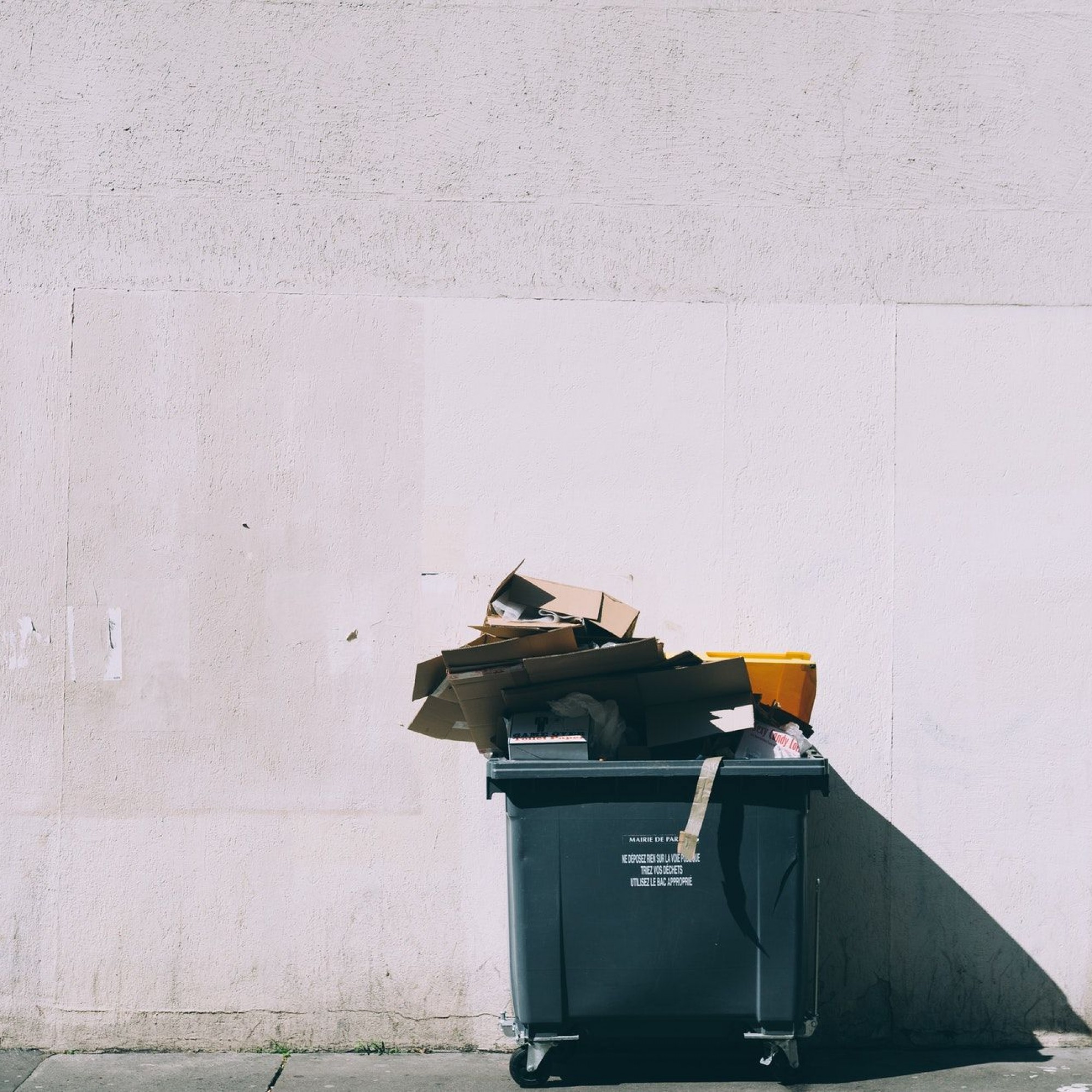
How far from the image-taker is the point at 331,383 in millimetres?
4500

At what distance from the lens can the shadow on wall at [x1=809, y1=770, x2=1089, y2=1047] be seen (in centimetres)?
448

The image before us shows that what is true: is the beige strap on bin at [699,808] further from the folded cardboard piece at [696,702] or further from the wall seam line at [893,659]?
the wall seam line at [893,659]

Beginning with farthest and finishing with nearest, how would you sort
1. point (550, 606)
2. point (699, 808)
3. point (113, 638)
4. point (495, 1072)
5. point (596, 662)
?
point (113, 638), point (495, 1072), point (550, 606), point (596, 662), point (699, 808)

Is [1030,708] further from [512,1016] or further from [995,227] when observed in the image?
[512,1016]

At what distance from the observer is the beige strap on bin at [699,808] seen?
3664mm

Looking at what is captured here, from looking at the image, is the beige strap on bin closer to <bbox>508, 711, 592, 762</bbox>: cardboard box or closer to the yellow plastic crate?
<bbox>508, 711, 592, 762</bbox>: cardboard box

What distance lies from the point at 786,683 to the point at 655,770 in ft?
2.12

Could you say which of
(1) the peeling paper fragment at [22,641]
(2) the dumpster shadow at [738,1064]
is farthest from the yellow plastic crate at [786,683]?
(1) the peeling paper fragment at [22,641]

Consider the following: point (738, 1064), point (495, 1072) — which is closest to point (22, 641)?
point (495, 1072)

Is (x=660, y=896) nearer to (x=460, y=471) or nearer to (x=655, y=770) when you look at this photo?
(x=655, y=770)

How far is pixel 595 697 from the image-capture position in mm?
3844

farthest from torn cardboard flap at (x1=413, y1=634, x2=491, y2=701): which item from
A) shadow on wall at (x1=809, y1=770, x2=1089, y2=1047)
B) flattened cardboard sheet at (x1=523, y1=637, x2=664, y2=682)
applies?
shadow on wall at (x1=809, y1=770, x2=1089, y2=1047)

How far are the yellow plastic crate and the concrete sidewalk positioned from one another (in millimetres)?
1242

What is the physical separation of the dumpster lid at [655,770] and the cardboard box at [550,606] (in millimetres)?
493
